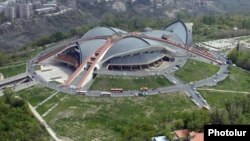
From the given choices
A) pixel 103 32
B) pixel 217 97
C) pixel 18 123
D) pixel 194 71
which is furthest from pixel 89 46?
pixel 18 123

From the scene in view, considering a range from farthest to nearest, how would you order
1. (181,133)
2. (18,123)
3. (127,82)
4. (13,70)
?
(13,70) → (127,82) → (18,123) → (181,133)

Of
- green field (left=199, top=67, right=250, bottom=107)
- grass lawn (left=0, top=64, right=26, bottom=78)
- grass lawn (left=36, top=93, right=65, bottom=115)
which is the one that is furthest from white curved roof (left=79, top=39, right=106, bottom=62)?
green field (left=199, top=67, right=250, bottom=107)

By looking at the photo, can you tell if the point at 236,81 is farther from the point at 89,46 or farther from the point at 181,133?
the point at 89,46

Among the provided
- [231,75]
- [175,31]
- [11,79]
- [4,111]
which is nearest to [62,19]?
[175,31]

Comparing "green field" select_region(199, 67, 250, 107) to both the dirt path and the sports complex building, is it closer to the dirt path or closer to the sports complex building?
the sports complex building

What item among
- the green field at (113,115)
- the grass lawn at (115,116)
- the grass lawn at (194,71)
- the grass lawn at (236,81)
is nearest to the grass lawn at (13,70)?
the green field at (113,115)

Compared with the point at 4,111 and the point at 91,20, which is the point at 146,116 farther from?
the point at 91,20
